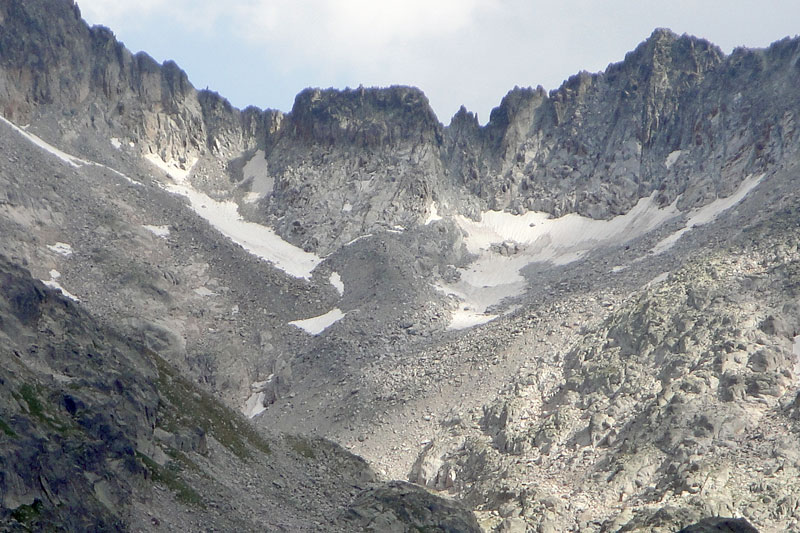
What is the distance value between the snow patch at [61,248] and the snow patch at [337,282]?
24.0m

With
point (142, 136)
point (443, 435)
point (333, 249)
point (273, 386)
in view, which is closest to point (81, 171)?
point (142, 136)

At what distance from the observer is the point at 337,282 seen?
9200 centimetres

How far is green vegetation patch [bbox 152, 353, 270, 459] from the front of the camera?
146ft

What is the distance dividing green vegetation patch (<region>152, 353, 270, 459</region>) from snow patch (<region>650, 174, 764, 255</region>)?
47.9m

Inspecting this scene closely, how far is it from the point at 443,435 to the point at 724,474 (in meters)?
19.4

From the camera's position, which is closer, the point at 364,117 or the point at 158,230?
the point at 158,230

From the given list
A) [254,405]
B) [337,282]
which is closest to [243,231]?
[337,282]

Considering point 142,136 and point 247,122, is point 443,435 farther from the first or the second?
point 247,122

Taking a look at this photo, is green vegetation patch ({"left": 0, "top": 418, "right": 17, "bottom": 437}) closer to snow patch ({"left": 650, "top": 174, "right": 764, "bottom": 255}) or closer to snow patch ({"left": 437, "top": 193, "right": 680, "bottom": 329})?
snow patch ({"left": 437, "top": 193, "right": 680, "bottom": 329})

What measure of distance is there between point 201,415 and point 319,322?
38.5m

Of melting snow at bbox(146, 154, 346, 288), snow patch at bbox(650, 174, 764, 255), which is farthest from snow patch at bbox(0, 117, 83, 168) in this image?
snow patch at bbox(650, 174, 764, 255)

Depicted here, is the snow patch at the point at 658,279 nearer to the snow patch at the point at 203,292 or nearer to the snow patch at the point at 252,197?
the snow patch at the point at 203,292

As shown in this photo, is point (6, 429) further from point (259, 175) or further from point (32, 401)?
point (259, 175)

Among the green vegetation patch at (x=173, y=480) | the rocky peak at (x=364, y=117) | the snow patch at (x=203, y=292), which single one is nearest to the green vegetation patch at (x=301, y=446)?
the green vegetation patch at (x=173, y=480)
